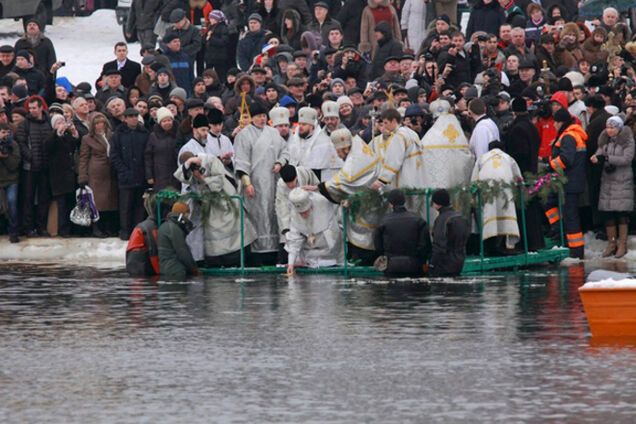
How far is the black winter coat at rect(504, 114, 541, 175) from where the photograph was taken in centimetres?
2448

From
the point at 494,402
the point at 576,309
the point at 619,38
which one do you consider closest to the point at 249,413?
the point at 494,402

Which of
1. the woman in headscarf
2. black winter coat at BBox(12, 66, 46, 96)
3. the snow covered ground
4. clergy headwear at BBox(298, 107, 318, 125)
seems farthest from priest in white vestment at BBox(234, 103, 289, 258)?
the snow covered ground

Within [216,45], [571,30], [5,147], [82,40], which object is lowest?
[5,147]

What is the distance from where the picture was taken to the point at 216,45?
3309 centimetres

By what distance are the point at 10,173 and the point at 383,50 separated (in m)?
6.36

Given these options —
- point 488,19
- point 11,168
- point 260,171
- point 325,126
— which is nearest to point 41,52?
point 11,168

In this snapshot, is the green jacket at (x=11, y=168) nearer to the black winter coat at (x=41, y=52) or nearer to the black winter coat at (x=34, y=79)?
the black winter coat at (x=34, y=79)

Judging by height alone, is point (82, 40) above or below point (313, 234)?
above

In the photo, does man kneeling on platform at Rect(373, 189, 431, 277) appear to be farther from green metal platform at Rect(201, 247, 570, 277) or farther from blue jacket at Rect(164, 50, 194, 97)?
blue jacket at Rect(164, 50, 194, 97)

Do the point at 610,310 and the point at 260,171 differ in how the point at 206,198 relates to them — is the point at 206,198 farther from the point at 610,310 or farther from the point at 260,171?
the point at 610,310

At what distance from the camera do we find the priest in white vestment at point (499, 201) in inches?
937

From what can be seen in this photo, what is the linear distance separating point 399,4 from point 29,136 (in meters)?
9.86

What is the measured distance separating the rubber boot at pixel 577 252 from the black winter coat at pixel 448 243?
2.82 meters

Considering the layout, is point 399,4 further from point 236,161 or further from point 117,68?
point 236,161
